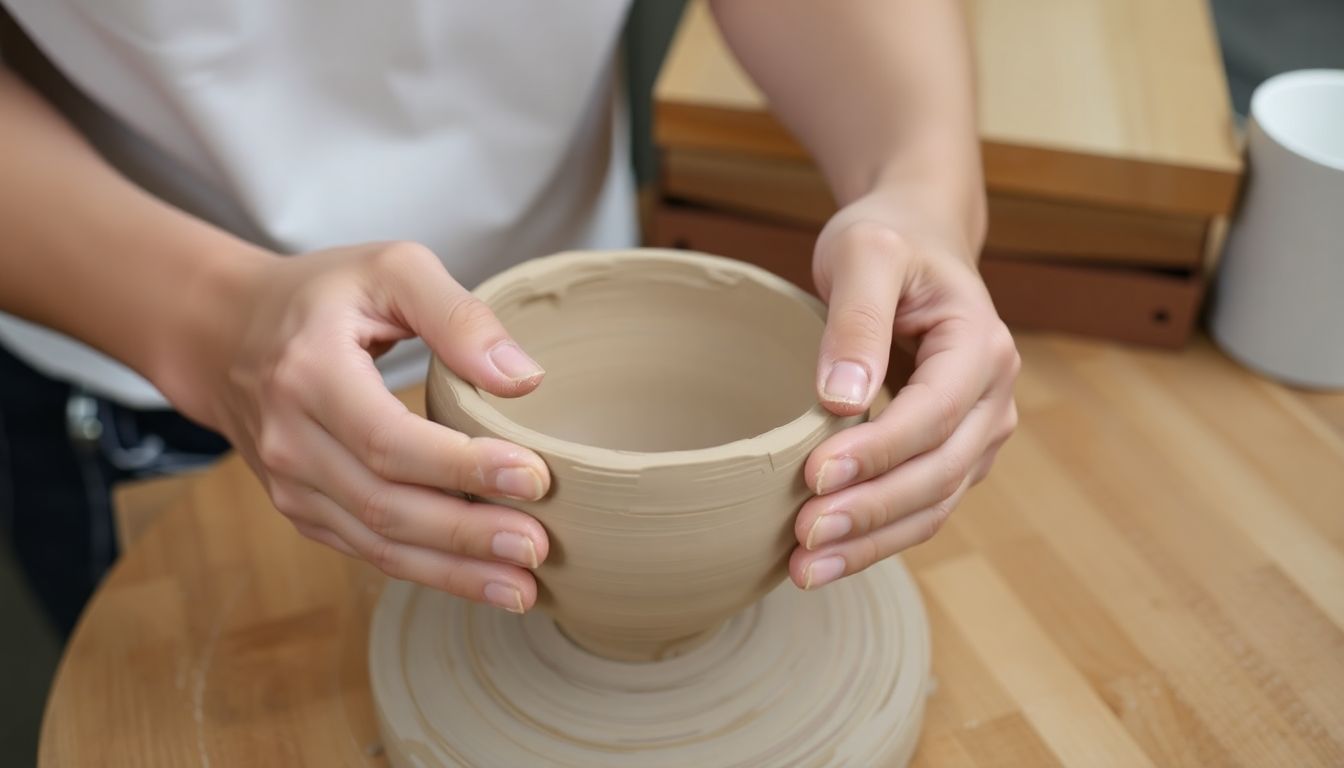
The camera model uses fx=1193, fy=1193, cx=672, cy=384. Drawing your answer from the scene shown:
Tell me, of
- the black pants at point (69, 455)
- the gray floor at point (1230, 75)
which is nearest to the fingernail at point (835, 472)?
the black pants at point (69, 455)

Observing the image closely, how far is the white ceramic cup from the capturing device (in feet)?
3.49

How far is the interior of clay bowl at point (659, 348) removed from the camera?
829 millimetres

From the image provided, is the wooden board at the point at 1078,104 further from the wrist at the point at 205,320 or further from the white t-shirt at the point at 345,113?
the wrist at the point at 205,320

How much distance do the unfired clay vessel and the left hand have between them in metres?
0.02

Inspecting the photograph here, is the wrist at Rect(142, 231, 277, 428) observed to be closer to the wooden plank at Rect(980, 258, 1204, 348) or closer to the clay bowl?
the clay bowl

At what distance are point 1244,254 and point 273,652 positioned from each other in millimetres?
946

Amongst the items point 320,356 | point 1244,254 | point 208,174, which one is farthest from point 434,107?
point 1244,254

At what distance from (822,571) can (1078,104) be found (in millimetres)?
682

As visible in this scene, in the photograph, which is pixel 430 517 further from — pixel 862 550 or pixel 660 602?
pixel 862 550

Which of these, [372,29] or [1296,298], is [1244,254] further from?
[372,29]

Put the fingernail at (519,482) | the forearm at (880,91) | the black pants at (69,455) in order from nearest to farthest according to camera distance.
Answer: the fingernail at (519,482)
the forearm at (880,91)
the black pants at (69,455)

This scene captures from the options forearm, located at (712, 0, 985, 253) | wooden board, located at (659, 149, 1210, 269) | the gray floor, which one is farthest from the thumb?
the gray floor

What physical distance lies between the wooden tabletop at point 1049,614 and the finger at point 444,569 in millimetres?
187

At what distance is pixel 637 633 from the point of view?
2.53 feet
